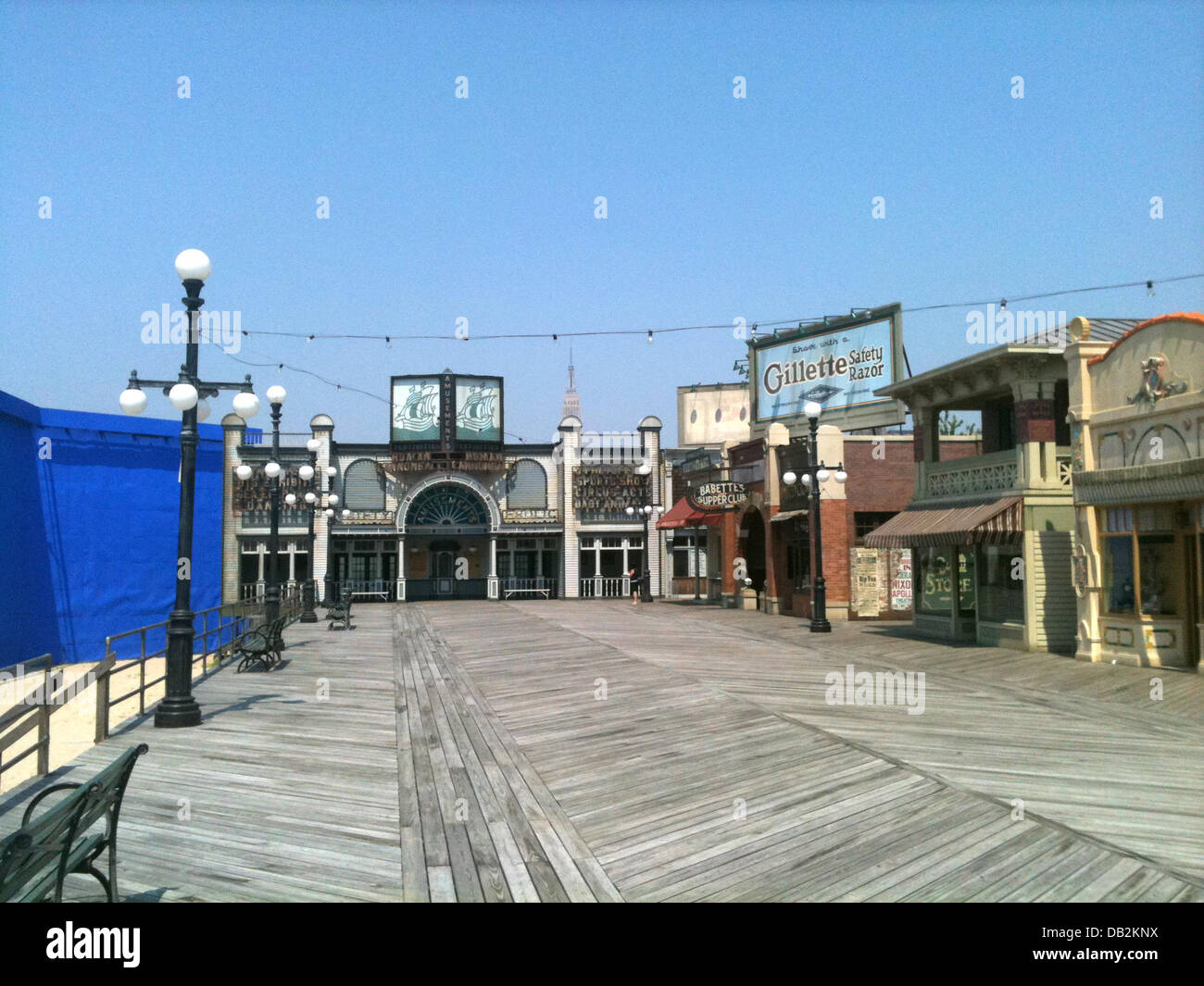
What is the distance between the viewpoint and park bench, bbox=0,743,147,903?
394 cm

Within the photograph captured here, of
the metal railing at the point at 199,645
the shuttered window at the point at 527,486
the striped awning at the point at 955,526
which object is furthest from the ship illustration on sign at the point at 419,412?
the striped awning at the point at 955,526

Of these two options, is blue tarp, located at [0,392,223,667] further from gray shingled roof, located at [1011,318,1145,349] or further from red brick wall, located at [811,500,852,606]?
gray shingled roof, located at [1011,318,1145,349]

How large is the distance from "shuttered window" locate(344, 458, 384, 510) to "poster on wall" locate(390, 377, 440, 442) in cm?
178

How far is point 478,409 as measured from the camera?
4266cm

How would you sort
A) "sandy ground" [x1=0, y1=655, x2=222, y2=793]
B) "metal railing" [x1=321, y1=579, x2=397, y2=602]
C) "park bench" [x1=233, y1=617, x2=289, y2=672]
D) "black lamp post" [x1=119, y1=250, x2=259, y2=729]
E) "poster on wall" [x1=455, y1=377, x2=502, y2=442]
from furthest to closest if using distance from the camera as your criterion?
"poster on wall" [x1=455, y1=377, x2=502, y2=442]
"metal railing" [x1=321, y1=579, x2=397, y2=602]
"park bench" [x1=233, y1=617, x2=289, y2=672]
"sandy ground" [x1=0, y1=655, x2=222, y2=793]
"black lamp post" [x1=119, y1=250, x2=259, y2=729]

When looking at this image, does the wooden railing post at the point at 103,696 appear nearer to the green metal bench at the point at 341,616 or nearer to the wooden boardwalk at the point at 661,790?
the wooden boardwalk at the point at 661,790

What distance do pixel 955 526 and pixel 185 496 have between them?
15.1 metres

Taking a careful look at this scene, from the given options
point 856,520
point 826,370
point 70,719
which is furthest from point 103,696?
point 826,370

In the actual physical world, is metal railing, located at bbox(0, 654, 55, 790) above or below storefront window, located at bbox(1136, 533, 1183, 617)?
below

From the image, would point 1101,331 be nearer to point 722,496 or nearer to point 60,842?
point 722,496

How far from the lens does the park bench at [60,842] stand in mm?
3936

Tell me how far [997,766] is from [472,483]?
115 ft

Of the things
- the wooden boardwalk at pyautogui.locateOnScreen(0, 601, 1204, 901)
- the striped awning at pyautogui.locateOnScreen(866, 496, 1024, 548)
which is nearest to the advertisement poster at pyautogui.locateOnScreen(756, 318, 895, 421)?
the striped awning at pyautogui.locateOnScreen(866, 496, 1024, 548)
